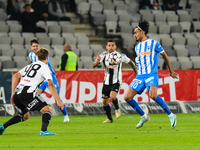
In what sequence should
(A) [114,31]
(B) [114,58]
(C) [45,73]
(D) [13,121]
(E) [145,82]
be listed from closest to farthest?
(C) [45,73] → (D) [13,121] → (E) [145,82] → (B) [114,58] → (A) [114,31]

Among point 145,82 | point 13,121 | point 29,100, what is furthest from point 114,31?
point 29,100

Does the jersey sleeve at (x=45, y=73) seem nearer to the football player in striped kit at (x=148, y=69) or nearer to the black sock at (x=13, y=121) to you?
the black sock at (x=13, y=121)

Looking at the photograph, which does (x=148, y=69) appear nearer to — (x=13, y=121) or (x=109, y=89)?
(x=109, y=89)

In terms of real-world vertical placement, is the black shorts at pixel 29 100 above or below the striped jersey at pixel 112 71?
above

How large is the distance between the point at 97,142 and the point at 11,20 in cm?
1272

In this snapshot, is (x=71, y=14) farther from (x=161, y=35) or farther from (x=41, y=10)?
(x=161, y=35)

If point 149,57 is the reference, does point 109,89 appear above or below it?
below

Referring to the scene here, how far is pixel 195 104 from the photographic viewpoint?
41.8 feet

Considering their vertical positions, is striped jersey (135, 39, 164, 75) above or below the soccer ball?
above

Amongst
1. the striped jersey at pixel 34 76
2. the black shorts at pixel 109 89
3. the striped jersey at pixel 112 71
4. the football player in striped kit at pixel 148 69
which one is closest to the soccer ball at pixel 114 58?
the striped jersey at pixel 112 71

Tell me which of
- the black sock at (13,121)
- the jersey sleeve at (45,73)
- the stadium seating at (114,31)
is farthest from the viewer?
the stadium seating at (114,31)

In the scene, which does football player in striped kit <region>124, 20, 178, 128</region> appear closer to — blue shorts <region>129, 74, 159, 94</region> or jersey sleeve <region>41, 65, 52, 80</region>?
blue shorts <region>129, 74, 159, 94</region>

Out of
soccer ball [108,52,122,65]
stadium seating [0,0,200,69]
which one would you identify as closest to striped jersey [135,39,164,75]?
soccer ball [108,52,122,65]

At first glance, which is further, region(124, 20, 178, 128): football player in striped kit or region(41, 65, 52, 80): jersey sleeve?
region(124, 20, 178, 128): football player in striped kit
